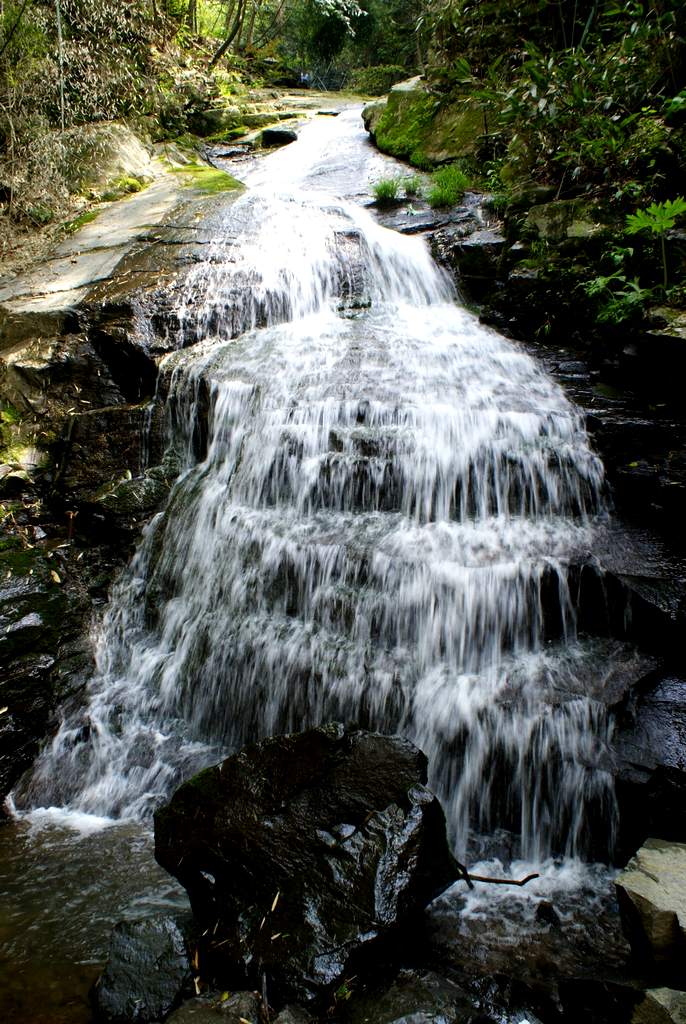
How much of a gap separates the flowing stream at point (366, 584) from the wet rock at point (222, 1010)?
1.52 metres

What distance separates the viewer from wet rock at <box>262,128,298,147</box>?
49.9 feet

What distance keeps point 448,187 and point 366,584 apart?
319 inches

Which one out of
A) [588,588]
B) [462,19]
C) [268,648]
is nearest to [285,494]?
[268,648]

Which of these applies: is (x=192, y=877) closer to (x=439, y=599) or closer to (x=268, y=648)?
(x=268, y=648)

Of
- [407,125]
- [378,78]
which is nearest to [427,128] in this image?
[407,125]

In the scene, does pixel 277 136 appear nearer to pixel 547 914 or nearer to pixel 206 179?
pixel 206 179

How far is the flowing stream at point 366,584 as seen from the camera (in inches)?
133

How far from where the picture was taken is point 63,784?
3902 millimetres

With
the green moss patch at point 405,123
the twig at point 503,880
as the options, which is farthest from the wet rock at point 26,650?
the green moss patch at point 405,123

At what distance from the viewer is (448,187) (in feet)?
30.9

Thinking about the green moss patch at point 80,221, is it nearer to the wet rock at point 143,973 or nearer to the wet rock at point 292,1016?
the wet rock at point 143,973

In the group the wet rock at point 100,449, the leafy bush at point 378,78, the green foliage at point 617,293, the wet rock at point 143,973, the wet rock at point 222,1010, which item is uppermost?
the leafy bush at point 378,78

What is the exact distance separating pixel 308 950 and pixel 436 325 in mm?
6527

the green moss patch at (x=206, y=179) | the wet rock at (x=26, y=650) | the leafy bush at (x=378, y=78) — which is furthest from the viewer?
the leafy bush at (x=378, y=78)
